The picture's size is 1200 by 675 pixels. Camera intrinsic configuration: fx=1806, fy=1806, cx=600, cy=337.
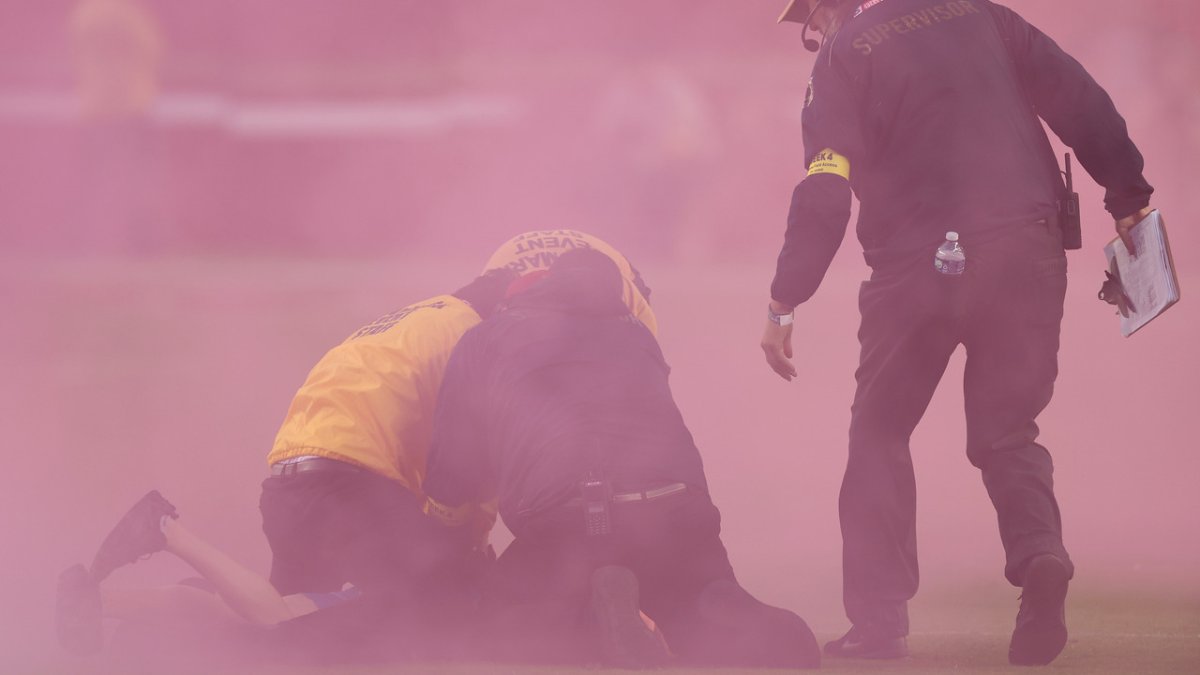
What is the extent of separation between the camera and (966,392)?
3252 millimetres

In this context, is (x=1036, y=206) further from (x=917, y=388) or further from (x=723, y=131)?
(x=723, y=131)

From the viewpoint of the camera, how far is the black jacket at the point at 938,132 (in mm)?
3158

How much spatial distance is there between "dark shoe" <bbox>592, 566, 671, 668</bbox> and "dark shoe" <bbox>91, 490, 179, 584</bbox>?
0.81 meters

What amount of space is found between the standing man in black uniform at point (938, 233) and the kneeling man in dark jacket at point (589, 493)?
0.88ft

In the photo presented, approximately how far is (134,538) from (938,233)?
5.01 ft

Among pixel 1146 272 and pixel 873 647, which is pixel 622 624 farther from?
pixel 1146 272

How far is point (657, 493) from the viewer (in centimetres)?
328

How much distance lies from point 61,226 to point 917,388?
9.73 m

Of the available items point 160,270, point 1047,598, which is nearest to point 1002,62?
point 1047,598

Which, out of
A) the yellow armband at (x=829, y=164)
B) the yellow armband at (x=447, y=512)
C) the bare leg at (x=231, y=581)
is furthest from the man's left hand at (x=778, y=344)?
the bare leg at (x=231, y=581)

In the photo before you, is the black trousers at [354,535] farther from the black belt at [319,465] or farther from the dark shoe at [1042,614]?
the dark shoe at [1042,614]

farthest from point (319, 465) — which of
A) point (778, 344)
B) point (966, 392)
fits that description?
point (966, 392)

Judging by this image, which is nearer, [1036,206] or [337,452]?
[1036,206]

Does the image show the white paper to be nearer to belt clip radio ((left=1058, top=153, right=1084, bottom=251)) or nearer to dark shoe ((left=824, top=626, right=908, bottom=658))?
belt clip radio ((left=1058, top=153, right=1084, bottom=251))
